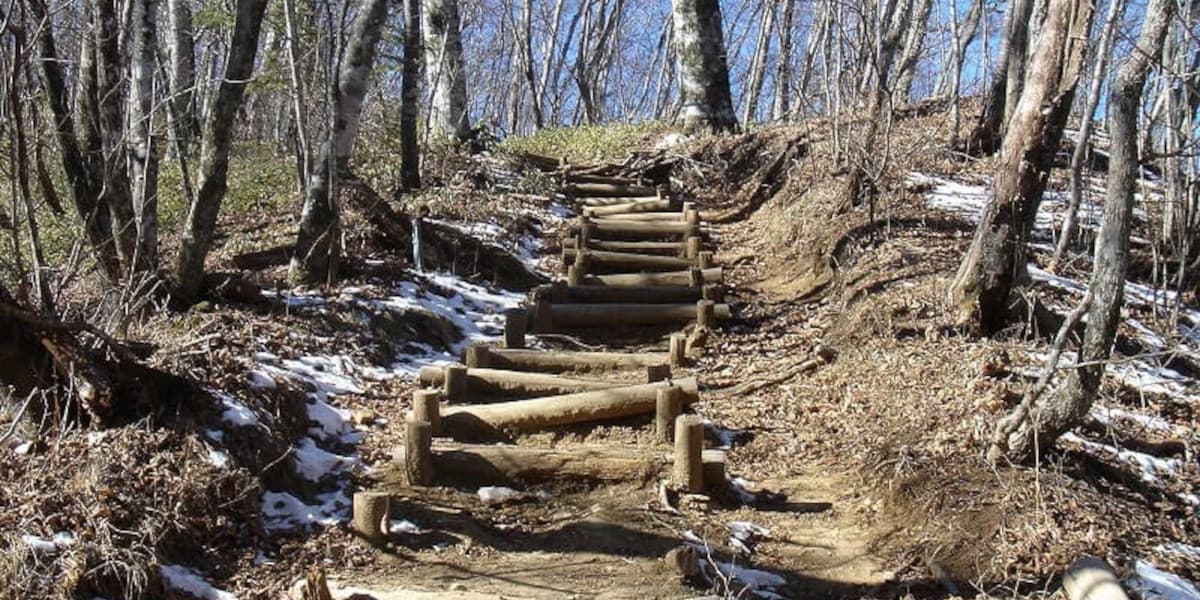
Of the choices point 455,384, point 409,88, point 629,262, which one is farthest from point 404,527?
point 409,88

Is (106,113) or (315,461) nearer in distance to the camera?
(315,461)

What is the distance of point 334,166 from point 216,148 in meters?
1.73

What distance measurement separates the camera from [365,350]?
27.9 ft

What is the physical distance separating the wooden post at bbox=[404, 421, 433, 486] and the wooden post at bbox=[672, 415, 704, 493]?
1572 mm

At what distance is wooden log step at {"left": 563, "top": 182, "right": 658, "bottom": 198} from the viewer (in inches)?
610

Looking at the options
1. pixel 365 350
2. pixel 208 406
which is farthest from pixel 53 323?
pixel 365 350

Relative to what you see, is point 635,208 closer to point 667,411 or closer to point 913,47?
point 913,47

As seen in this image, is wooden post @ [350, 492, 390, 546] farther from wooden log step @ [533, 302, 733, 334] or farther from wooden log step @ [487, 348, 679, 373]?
wooden log step @ [533, 302, 733, 334]

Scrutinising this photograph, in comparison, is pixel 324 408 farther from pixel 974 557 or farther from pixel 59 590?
pixel 974 557

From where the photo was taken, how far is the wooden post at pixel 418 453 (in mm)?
6379

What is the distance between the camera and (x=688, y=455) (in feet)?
21.1

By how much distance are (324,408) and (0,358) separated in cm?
240

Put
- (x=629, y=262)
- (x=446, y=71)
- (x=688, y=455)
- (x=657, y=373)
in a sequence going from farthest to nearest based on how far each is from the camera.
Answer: (x=446, y=71) < (x=629, y=262) < (x=657, y=373) < (x=688, y=455)

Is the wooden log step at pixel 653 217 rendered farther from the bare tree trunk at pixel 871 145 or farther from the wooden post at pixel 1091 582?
the wooden post at pixel 1091 582
